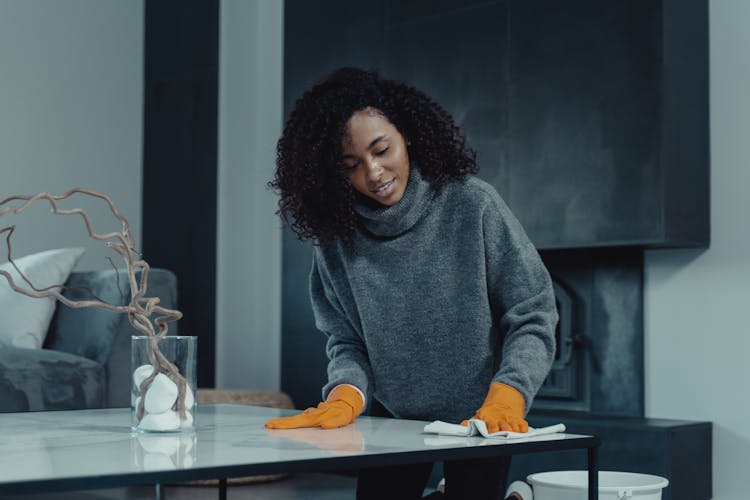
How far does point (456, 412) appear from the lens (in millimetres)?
1738

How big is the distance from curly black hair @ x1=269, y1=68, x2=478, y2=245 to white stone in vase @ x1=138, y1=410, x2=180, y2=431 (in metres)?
0.57

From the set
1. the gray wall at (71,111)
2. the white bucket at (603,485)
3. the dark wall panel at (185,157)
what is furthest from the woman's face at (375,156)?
the gray wall at (71,111)

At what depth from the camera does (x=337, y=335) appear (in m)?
1.86

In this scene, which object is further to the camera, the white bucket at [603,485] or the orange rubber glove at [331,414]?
the white bucket at [603,485]

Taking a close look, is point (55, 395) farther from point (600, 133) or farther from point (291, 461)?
point (291, 461)

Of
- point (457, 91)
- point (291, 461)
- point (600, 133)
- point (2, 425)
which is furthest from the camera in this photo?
point (457, 91)

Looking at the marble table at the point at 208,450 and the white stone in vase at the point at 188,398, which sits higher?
the white stone in vase at the point at 188,398

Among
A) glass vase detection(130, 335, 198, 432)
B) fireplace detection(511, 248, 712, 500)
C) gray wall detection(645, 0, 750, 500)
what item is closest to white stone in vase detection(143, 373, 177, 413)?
glass vase detection(130, 335, 198, 432)

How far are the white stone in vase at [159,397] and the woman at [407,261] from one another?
0.36 m

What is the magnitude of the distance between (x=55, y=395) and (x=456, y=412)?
154 cm

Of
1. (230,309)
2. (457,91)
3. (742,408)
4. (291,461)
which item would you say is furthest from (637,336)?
(291,461)

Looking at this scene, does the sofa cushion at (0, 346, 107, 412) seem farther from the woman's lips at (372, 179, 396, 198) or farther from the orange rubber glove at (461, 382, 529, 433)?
the orange rubber glove at (461, 382, 529, 433)

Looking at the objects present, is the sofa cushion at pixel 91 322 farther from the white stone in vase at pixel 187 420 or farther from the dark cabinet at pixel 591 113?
the white stone in vase at pixel 187 420

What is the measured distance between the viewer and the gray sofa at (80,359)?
111 inches
